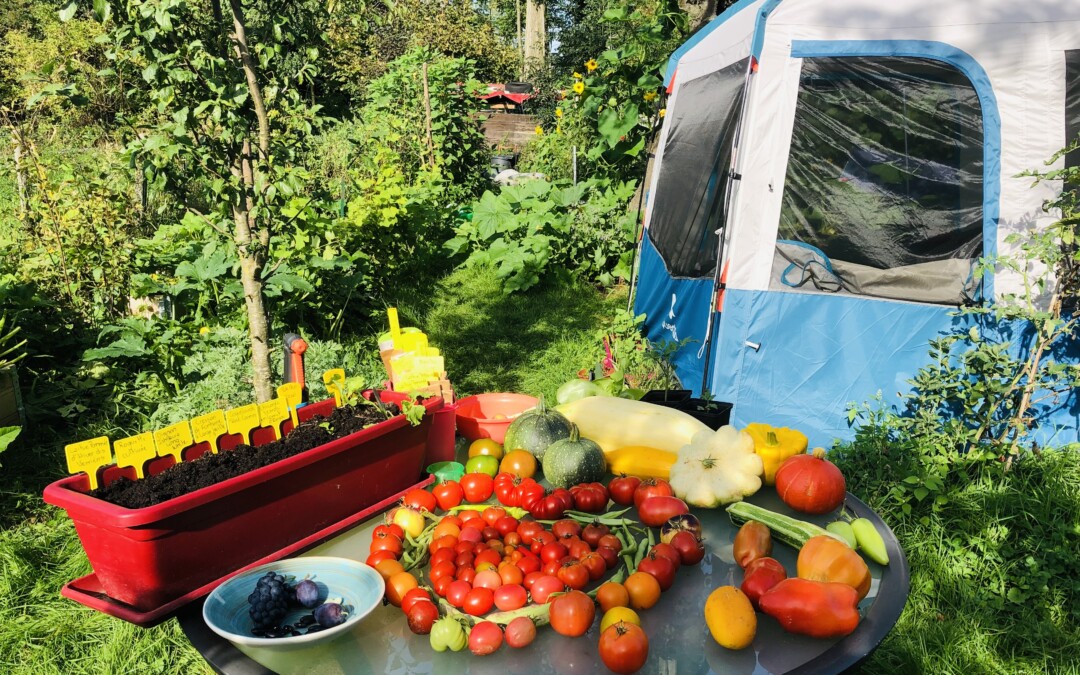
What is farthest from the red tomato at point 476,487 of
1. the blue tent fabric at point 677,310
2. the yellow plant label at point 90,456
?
the blue tent fabric at point 677,310

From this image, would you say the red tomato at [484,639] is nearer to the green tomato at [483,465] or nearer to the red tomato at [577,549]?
the red tomato at [577,549]

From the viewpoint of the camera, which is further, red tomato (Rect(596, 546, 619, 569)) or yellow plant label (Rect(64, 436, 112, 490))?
red tomato (Rect(596, 546, 619, 569))

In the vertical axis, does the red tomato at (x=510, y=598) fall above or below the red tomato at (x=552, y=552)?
below

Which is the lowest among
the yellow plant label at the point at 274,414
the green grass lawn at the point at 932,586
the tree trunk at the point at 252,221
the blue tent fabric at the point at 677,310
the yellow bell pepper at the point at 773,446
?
the green grass lawn at the point at 932,586

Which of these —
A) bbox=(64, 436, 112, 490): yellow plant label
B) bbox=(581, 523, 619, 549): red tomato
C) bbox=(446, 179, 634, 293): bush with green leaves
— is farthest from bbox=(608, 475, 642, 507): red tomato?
bbox=(446, 179, 634, 293): bush with green leaves

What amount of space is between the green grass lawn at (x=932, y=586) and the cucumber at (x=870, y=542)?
126 centimetres

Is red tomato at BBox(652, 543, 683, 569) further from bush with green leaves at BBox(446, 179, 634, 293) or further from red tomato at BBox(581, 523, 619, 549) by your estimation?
bush with green leaves at BBox(446, 179, 634, 293)

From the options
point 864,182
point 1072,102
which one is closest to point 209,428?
point 864,182

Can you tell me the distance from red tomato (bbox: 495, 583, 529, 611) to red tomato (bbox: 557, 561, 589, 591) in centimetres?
8

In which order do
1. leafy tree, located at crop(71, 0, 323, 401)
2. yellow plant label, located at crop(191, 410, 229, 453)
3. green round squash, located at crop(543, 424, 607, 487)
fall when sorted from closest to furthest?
1. yellow plant label, located at crop(191, 410, 229, 453)
2. green round squash, located at crop(543, 424, 607, 487)
3. leafy tree, located at crop(71, 0, 323, 401)

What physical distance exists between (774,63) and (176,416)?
3497 mm

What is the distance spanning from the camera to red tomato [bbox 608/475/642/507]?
1.83 meters

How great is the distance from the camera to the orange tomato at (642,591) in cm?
141

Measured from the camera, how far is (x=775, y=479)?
Answer: 6.26 feet
